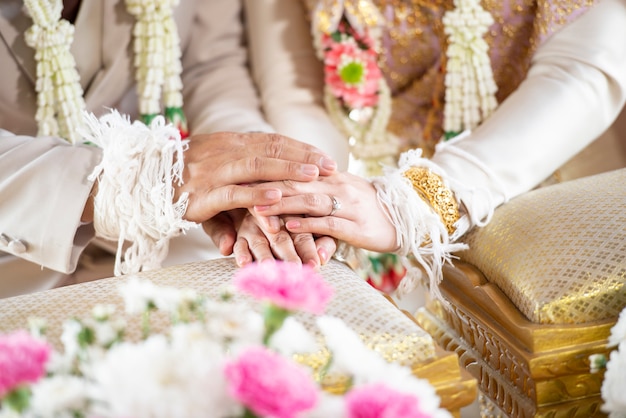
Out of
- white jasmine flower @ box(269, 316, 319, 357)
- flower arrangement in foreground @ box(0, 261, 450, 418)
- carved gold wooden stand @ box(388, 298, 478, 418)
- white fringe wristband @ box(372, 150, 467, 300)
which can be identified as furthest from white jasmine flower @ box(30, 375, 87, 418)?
white fringe wristband @ box(372, 150, 467, 300)

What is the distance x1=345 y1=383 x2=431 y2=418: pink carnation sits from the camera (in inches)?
13.3

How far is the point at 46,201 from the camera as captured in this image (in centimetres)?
87

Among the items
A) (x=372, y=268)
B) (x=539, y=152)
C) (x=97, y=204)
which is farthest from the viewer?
(x=372, y=268)

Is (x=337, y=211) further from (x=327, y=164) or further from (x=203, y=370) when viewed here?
(x=203, y=370)

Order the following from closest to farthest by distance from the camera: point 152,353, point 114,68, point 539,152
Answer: point 152,353 → point 539,152 → point 114,68

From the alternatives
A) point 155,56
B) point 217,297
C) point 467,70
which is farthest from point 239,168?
point 467,70

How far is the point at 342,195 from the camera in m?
0.85

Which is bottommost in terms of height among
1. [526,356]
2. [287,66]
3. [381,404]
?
[526,356]

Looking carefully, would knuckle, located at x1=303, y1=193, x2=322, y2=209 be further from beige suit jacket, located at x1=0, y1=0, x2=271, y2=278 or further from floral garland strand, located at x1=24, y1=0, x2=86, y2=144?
floral garland strand, located at x1=24, y1=0, x2=86, y2=144

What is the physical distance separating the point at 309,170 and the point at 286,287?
50 cm

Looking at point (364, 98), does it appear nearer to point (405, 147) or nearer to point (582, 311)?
point (405, 147)

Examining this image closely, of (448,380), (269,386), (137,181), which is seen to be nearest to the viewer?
(269,386)

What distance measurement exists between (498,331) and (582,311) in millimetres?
100

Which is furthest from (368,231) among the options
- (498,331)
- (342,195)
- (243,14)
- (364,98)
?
(243,14)
